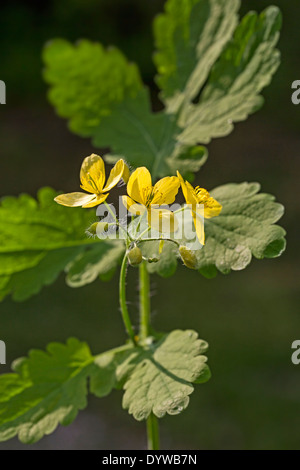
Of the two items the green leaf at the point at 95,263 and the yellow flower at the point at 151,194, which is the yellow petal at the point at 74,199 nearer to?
the yellow flower at the point at 151,194

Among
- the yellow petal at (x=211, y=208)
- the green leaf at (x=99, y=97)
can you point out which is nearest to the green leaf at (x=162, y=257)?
the yellow petal at (x=211, y=208)

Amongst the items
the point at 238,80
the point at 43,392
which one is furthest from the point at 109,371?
the point at 238,80

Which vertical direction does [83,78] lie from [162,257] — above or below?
above

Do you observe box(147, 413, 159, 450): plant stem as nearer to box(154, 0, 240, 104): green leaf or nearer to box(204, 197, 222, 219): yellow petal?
box(204, 197, 222, 219): yellow petal

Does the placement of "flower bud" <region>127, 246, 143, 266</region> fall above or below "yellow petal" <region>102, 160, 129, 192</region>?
below

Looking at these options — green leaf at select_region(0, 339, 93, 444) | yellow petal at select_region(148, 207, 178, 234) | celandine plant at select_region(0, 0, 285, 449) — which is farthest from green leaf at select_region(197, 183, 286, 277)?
green leaf at select_region(0, 339, 93, 444)

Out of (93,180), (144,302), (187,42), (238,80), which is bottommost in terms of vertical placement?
(144,302)

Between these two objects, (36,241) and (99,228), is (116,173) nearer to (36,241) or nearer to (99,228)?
(99,228)

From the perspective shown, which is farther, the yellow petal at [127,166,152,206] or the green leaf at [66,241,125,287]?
the green leaf at [66,241,125,287]
